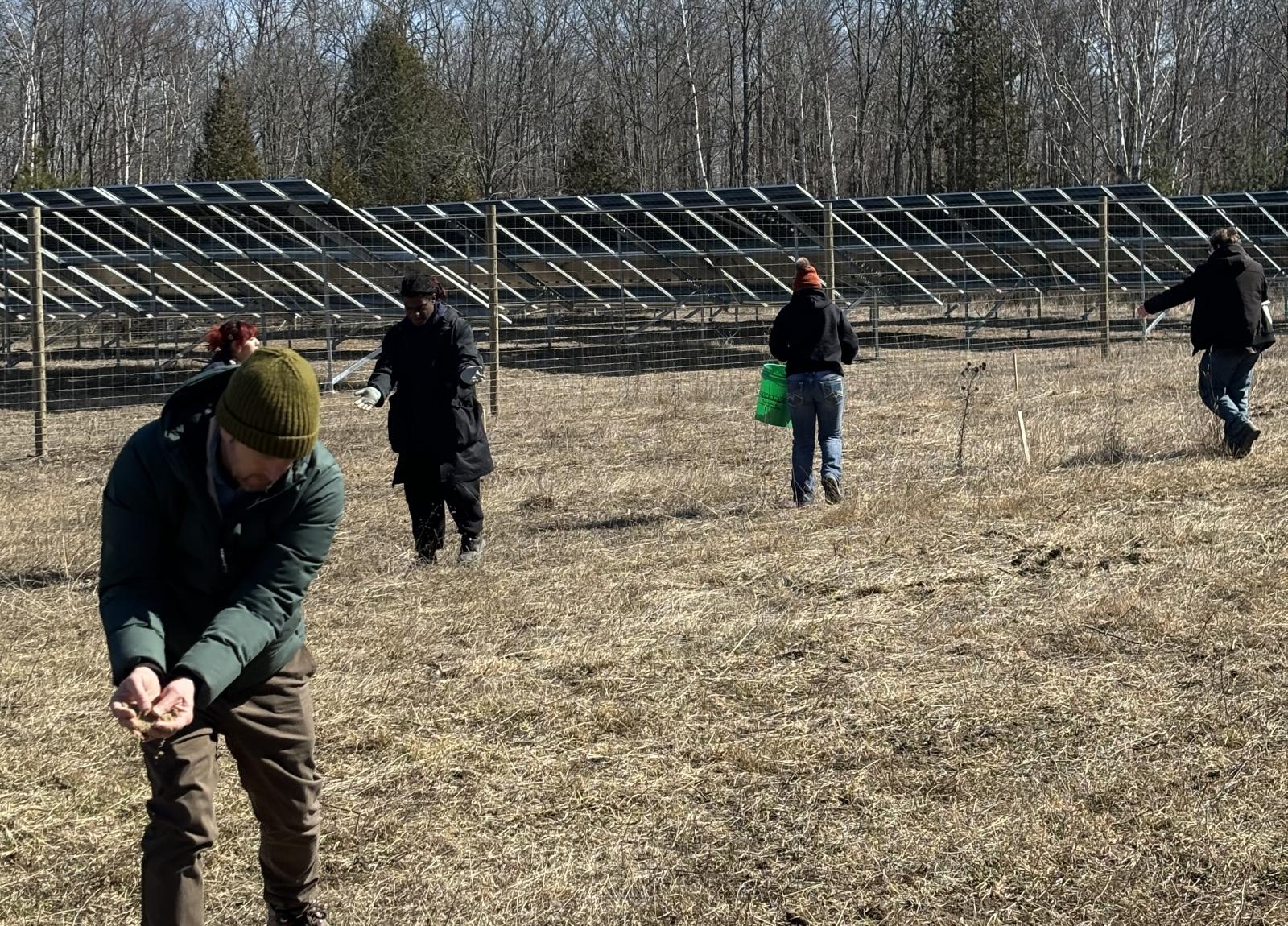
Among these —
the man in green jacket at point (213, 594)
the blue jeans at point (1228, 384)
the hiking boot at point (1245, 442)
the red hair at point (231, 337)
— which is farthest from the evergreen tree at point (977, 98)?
the man in green jacket at point (213, 594)

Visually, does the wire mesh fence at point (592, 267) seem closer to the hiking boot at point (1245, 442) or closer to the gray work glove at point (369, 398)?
the hiking boot at point (1245, 442)

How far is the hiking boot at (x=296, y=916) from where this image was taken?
3324 mm

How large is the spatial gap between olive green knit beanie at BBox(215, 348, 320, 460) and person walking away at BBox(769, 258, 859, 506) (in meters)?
5.77

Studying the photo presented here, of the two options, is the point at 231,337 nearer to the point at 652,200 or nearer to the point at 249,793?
the point at 249,793

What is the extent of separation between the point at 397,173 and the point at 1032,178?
60.2 ft

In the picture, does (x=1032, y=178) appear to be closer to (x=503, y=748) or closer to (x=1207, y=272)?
(x=1207, y=272)

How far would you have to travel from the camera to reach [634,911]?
11.7 feet

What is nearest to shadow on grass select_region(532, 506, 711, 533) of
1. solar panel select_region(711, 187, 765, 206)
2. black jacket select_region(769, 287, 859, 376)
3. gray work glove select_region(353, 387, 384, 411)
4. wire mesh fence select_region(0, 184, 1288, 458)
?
black jacket select_region(769, 287, 859, 376)

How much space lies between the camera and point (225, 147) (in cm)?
3628

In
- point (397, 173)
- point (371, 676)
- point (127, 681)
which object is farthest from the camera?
point (397, 173)

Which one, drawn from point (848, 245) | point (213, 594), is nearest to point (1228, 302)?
point (213, 594)

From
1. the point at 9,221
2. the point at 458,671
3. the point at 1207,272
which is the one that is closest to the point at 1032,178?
the point at 9,221

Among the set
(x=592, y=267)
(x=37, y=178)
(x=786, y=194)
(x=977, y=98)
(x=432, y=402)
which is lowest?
(x=432, y=402)

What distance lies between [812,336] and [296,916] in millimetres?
5613
